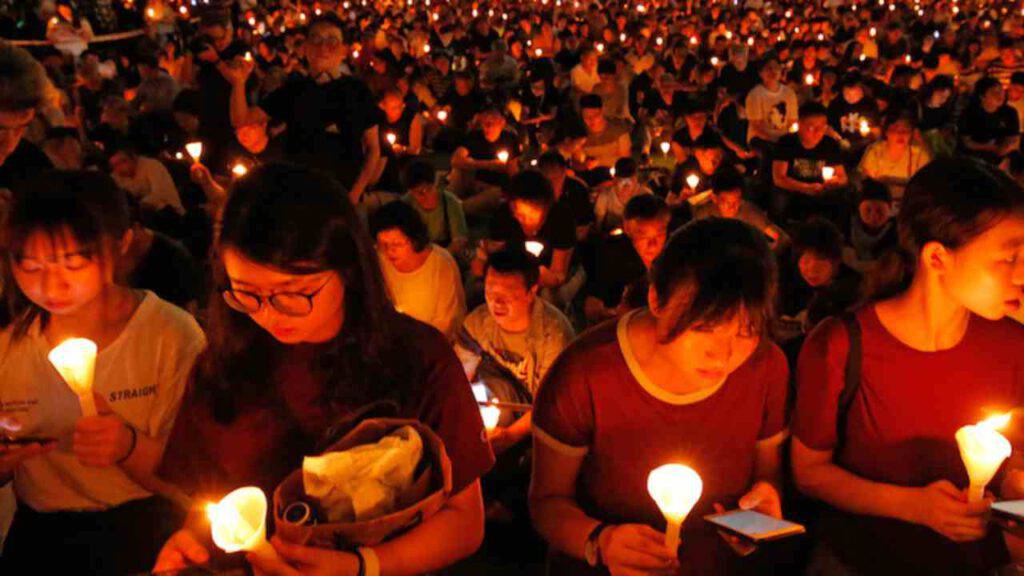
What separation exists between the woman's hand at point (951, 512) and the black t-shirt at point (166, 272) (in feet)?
10.5

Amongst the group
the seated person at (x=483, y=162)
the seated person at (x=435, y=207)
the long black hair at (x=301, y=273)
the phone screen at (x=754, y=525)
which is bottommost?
the seated person at (x=483, y=162)

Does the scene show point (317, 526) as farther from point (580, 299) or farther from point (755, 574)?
point (580, 299)

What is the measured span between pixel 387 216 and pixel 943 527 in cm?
302

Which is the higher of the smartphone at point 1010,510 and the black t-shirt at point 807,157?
the smartphone at point 1010,510

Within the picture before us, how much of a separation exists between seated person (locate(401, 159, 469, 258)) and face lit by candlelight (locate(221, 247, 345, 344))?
4.39 meters

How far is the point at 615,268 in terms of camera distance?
5.20 metres

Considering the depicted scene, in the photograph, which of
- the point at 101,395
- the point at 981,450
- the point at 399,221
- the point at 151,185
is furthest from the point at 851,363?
the point at 151,185

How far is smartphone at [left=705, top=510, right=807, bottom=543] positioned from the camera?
1.76 metres

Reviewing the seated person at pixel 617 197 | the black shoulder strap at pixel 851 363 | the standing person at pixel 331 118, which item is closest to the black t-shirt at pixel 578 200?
the seated person at pixel 617 197

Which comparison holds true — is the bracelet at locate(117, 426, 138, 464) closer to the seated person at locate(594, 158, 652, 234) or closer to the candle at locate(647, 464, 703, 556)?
the candle at locate(647, 464, 703, 556)

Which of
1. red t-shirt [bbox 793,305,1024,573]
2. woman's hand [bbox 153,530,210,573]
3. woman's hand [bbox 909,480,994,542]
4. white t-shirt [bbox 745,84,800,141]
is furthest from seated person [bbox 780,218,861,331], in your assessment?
white t-shirt [bbox 745,84,800,141]

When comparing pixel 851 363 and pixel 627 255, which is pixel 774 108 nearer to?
pixel 627 255

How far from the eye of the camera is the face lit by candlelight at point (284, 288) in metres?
1.68

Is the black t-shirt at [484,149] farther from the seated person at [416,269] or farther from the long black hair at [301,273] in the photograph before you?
the long black hair at [301,273]
